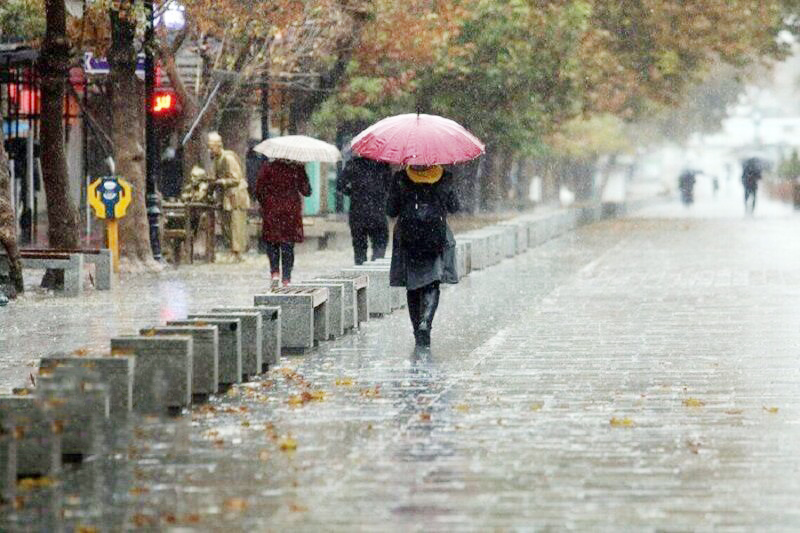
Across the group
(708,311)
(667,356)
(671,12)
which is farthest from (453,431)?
(671,12)

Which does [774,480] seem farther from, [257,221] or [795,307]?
[257,221]

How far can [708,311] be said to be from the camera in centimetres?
1927

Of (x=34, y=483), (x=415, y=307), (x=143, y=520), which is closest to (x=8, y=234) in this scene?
(x=415, y=307)

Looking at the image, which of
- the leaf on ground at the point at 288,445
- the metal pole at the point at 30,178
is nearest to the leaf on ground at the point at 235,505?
the leaf on ground at the point at 288,445

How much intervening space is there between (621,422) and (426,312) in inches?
186

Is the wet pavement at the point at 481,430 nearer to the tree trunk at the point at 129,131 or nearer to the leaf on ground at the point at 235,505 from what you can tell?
the leaf on ground at the point at 235,505

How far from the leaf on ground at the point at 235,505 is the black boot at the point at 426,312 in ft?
23.3

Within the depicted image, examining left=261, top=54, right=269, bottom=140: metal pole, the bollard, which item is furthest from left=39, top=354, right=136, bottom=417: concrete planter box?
left=261, top=54, right=269, bottom=140: metal pole

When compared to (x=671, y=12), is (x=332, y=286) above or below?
below

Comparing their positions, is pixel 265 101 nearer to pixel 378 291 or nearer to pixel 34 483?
pixel 378 291

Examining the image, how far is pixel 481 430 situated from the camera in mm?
10539

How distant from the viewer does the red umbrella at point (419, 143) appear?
1534cm

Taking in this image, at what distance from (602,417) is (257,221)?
70.9 ft

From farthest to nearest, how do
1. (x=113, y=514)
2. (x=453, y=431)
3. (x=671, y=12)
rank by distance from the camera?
(x=671, y=12) → (x=453, y=431) → (x=113, y=514)
